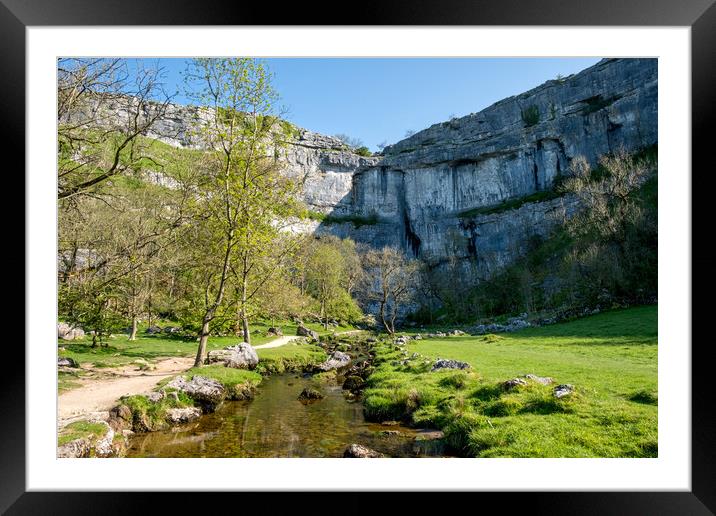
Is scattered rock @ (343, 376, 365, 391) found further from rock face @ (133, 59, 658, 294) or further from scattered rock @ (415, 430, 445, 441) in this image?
rock face @ (133, 59, 658, 294)

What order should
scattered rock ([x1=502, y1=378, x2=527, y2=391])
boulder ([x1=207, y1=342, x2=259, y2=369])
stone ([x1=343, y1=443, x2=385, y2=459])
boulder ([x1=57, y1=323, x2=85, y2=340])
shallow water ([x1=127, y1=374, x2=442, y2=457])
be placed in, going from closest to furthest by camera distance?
stone ([x1=343, y1=443, x2=385, y2=459]), shallow water ([x1=127, y1=374, x2=442, y2=457]), scattered rock ([x1=502, y1=378, x2=527, y2=391]), boulder ([x1=207, y1=342, x2=259, y2=369]), boulder ([x1=57, y1=323, x2=85, y2=340])

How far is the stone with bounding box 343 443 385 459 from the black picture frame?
2110 millimetres

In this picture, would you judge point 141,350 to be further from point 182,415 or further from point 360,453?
point 360,453

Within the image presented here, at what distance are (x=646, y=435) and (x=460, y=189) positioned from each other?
213 ft

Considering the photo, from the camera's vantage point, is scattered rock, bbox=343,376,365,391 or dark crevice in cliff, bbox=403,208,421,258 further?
dark crevice in cliff, bbox=403,208,421,258

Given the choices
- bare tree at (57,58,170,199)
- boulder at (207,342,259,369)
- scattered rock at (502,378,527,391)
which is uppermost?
bare tree at (57,58,170,199)

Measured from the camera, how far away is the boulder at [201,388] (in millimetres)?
9219

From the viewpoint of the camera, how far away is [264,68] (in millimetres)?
10406

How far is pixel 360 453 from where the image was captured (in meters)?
6.24

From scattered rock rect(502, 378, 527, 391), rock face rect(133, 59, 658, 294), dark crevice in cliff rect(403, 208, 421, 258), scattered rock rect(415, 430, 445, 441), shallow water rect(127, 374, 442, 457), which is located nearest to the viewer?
shallow water rect(127, 374, 442, 457)

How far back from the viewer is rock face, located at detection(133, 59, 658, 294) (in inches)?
2104

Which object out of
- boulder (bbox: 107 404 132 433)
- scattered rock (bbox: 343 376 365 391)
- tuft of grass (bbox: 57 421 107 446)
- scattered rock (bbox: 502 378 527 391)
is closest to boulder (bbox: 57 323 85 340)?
boulder (bbox: 107 404 132 433)
